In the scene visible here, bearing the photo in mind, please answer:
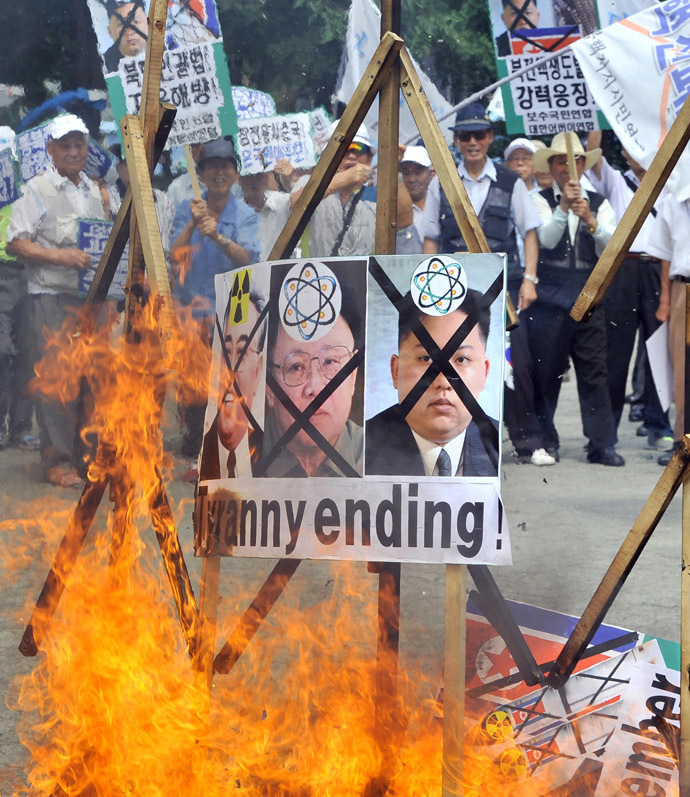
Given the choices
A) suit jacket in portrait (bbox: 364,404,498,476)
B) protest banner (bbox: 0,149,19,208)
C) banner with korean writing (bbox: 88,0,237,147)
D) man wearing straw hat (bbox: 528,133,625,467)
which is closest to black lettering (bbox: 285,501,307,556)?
suit jacket in portrait (bbox: 364,404,498,476)

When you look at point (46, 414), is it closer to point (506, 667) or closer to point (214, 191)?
point (214, 191)

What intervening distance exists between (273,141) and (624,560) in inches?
210

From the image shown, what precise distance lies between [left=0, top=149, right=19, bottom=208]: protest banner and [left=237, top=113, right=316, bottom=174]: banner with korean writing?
172cm

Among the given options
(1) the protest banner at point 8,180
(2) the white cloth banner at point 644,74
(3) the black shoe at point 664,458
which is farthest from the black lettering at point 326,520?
(1) the protest banner at point 8,180

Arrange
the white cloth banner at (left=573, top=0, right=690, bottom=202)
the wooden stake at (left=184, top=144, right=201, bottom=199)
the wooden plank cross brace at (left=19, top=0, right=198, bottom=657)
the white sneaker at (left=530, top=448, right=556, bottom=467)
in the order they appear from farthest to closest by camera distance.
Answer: the white sneaker at (left=530, top=448, right=556, bottom=467) → the wooden stake at (left=184, top=144, right=201, bottom=199) → the white cloth banner at (left=573, top=0, right=690, bottom=202) → the wooden plank cross brace at (left=19, top=0, right=198, bottom=657)

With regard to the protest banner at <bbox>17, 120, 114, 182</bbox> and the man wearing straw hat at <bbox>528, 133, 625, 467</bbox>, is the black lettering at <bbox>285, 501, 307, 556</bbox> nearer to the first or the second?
the protest banner at <bbox>17, 120, 114, 182</bbox>

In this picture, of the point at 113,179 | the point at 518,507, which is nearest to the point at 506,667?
the point at 518,507

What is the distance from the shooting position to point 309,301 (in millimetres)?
3033

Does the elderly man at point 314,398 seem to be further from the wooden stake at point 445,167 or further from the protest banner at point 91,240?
the protest banner at point 91,240

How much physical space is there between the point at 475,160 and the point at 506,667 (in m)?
4.70

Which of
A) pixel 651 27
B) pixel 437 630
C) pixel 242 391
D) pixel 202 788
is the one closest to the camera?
pixel 202 788

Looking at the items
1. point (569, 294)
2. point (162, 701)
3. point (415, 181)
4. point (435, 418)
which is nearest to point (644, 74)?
point (415, 181)

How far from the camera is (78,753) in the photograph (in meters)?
2.98

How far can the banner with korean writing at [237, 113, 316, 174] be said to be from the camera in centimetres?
749
